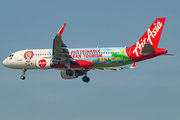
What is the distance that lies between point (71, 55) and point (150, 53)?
40.3 feet

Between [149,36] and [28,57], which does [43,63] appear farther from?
[149,36]

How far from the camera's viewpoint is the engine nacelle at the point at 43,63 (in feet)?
202

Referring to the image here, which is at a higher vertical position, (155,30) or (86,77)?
(155,30)

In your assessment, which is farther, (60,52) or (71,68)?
(71,68)

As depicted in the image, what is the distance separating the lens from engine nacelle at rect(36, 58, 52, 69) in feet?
202

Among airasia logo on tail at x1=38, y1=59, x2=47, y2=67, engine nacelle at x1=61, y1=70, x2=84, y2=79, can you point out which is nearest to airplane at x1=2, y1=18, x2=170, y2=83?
airasia logo on tail at x1=38, y1=59, x2=47, y2=67

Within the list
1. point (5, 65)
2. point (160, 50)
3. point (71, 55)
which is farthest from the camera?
point (5, 65)

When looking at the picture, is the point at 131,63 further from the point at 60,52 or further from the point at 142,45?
the point at 60,52

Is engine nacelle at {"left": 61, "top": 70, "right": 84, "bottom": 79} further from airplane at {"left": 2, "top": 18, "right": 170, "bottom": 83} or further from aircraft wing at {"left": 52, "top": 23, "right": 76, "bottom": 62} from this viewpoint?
aircraft wing at {"left": 52, "top": 23, "right": 76, "bottom": 62}

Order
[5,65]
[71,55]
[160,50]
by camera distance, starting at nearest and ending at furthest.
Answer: [160,50]
[71,55]
[5,65]

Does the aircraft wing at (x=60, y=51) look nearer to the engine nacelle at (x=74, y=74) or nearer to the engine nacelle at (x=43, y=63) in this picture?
the engine nacelle at (x=43, y=63)

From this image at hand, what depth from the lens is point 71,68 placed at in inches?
2475

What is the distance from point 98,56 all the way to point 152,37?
8592 mm

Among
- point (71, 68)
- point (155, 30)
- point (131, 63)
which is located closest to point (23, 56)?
point (71, 68)
